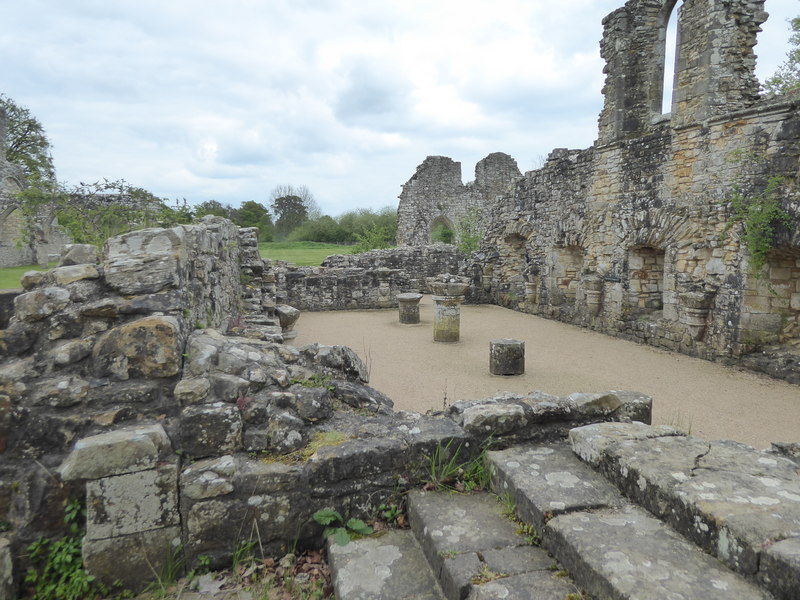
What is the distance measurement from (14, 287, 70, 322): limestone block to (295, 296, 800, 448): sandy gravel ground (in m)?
3.95

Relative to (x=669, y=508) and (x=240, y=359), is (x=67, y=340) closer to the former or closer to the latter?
(x=240, y=359)

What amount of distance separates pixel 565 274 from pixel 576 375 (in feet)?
19.1

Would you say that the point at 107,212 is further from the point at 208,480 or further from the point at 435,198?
the point at 435,198

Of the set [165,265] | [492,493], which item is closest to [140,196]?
[165,265]

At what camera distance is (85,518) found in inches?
89.0

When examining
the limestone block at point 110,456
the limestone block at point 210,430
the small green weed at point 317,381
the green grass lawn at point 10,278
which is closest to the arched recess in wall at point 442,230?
the green grass lawn at point 10,278

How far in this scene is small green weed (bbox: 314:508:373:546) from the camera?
2383 mm

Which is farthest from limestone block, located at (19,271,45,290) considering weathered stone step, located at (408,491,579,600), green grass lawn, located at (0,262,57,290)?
green grass lawn, located at (0,262,57,290)

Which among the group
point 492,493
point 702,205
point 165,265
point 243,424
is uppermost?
point 702,205

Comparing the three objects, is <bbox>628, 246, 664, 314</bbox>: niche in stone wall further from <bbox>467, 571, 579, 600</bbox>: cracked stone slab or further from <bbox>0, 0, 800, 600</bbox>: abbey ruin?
<bbox>467, 571, 579, 600</bbox>: cracked stone slab

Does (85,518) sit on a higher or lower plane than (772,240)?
lower

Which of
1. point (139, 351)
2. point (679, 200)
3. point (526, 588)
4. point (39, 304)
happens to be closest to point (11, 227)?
point (39, 304)

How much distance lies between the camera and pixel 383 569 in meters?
2.15

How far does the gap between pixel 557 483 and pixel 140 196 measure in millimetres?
9553
